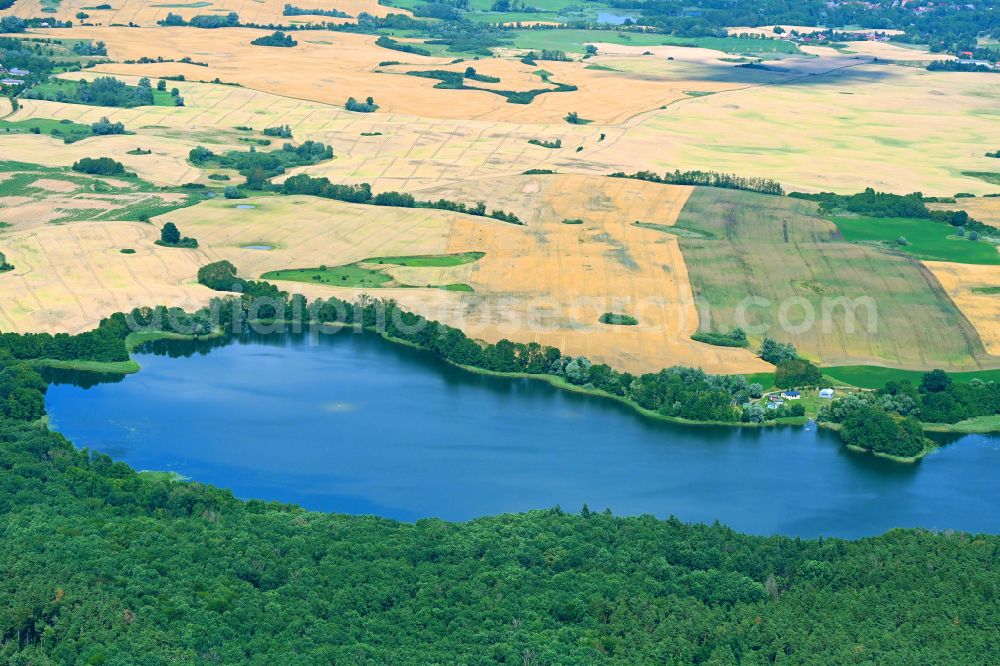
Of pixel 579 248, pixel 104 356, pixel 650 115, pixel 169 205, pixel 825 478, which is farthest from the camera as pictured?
pixel 650 115

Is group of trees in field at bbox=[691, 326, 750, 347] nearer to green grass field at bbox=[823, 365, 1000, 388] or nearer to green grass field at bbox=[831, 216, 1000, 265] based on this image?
green grass field at bbox=[823, 365, 1000, 388]

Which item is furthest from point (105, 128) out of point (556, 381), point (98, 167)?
point (556, 381)

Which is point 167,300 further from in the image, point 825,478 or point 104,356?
point 825,478

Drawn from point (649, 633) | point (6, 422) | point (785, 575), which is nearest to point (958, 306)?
point (785, 575)

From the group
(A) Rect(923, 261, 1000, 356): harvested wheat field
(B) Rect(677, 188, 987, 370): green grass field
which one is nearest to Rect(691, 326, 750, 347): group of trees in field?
(B) Rect(677, 188, 987, 370): green grass field

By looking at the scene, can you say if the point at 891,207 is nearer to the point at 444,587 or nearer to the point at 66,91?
the point at 444,587

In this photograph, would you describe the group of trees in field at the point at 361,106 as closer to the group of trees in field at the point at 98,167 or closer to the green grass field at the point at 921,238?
the group of trees in field at the point at 98,167
